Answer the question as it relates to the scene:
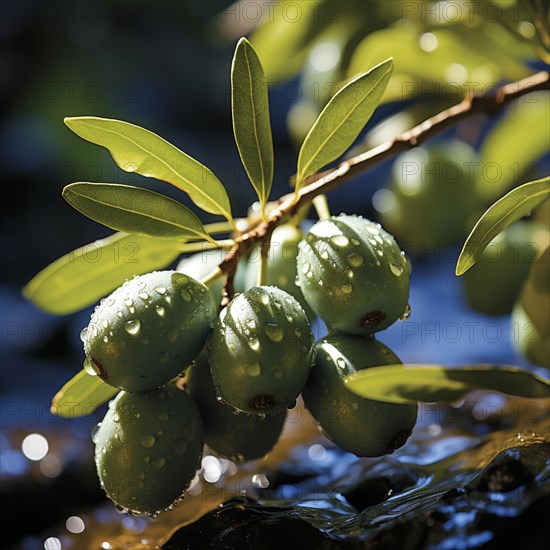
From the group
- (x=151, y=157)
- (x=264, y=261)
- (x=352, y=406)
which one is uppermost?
(x=151, y=157)

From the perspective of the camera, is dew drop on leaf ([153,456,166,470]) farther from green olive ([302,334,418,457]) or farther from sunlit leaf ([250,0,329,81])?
sunlit leaf ([250,0,329,81])

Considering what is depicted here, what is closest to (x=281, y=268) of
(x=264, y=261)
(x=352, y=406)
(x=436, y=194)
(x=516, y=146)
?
(x=264, y=261)

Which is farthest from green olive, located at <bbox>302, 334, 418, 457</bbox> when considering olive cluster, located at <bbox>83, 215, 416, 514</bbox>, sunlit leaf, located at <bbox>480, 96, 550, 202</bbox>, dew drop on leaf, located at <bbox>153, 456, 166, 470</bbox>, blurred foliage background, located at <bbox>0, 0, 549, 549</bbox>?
sunlit leaf, located at <bbox>480, 96, 550, 202</bbox>

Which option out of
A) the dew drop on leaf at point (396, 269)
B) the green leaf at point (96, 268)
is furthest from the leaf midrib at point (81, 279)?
the dew drop on leaf at point (396, 269)

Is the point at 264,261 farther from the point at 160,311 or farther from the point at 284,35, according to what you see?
the point at 284,35

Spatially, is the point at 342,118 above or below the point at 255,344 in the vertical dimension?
above
